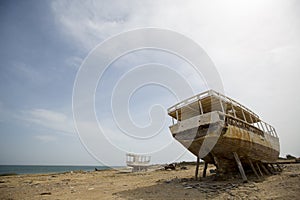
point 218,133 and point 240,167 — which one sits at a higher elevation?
point 218,133

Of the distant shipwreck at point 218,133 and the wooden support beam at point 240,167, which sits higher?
the distant shipwreck at point 218,133

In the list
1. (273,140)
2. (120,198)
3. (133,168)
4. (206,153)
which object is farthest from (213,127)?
(133,168)

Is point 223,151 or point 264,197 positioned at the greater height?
point 223,151

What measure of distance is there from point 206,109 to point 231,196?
6.30 meters

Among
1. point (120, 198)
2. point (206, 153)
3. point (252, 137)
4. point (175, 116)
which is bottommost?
point (120, 198)

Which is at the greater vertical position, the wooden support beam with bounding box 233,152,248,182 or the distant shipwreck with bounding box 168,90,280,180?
the distant shipwreck with bounding box 168,90,280,180

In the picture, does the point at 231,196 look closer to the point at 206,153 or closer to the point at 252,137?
the point at 206,153

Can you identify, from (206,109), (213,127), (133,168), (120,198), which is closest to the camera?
(120,198)

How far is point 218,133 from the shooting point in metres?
10.0

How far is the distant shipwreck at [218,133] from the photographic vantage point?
1037 centimetres

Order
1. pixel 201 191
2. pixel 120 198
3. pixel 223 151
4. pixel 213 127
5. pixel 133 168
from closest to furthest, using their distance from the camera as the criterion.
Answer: pixel 120 198
pixel 201 191
pixel 213 127
pixel 223 151
pixel 133 168

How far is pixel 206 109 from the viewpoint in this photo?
1303 centimetres

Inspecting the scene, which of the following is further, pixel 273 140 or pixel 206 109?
pixel 273 140

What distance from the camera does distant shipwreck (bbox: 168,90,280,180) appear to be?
10367 mm
